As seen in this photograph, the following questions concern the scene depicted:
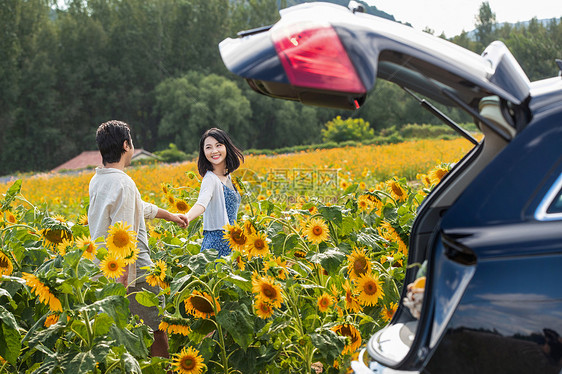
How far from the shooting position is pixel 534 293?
115cm

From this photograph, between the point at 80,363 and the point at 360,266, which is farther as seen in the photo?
the point at 360,266

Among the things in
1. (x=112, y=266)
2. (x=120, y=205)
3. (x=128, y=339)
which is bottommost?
(x=128, y=339)

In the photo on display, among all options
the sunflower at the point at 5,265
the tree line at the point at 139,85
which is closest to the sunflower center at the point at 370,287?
the sunflower at the point at 5,265

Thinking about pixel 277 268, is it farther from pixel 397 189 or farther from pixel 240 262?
pixel 397 189

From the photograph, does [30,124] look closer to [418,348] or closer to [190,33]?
[190,33]

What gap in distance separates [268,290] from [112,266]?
61 cm

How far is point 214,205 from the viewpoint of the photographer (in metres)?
3.63

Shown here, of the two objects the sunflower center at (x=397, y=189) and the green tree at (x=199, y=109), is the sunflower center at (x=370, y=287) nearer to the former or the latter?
the sunflower center at (x=397, y=189)

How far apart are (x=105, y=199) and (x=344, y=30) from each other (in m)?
2.04

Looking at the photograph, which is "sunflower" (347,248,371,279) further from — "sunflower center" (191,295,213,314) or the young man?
the young man

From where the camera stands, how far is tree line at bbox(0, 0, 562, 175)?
41.8 m

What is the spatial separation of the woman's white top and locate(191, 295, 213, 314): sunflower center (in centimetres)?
113

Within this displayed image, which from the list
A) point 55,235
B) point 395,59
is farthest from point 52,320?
point 395,59

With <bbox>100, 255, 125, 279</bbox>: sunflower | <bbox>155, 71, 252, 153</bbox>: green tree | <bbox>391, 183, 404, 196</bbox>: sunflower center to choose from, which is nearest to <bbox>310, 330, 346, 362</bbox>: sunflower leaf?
<bbox>100, 255, 125, 279</bbox>: sunflower
